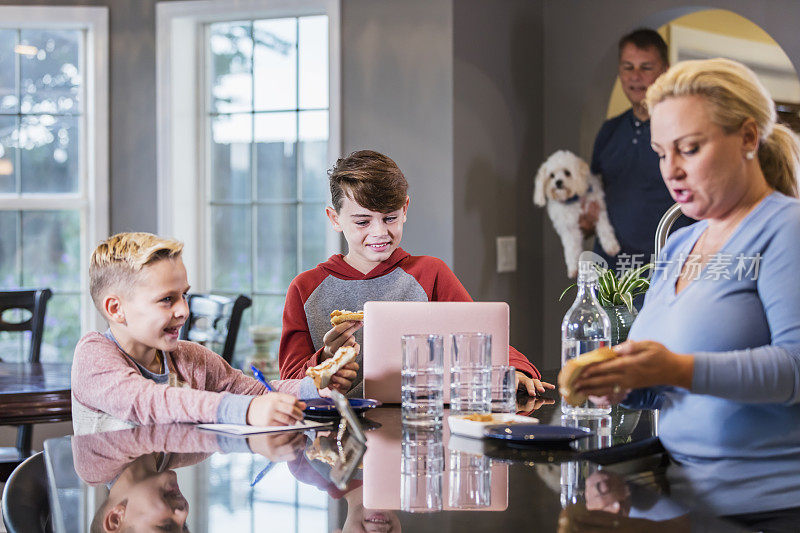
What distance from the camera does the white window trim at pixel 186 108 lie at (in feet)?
11.7

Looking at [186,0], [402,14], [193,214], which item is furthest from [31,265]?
[402,14]

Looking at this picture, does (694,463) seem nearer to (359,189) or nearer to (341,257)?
(359,189)

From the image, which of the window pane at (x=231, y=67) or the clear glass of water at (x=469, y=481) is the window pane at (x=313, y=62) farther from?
the clear glass of water at (x=469, y=481)

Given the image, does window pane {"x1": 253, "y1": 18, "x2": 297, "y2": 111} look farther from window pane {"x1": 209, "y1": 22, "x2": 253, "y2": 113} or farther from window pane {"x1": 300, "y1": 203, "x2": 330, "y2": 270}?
window pane {"x1": 300, "y1": 203, "x2": 330, "y2": 270}

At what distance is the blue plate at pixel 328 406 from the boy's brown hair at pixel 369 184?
0.54 m

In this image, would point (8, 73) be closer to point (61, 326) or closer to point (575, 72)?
point (61, 326)

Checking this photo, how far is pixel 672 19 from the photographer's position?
3.35 metres

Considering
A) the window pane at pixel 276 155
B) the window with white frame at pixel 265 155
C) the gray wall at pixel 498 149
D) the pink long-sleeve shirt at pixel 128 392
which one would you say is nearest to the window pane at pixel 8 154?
the window with white frame at pixel 265 155

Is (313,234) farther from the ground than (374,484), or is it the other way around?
(313,234)

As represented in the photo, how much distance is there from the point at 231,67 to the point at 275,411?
106 inches

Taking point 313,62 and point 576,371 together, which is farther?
point 313,62

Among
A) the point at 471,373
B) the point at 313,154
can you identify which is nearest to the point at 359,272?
the point at 471,373

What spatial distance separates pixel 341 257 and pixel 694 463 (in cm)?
118

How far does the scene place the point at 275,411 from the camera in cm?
129
